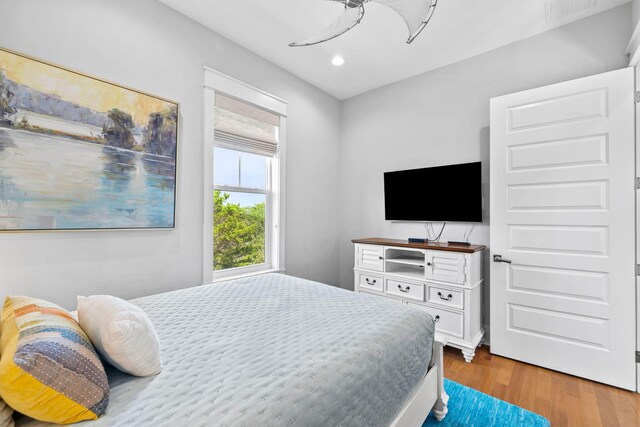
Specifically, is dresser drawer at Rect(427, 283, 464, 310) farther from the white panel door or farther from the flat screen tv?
the flat screen tv

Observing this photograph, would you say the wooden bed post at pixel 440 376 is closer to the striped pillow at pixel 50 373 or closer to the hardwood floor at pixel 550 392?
the hardwood floor at pixel 550 392

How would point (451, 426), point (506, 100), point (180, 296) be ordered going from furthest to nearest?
point (506, 100) < point (180, 296) < point (451, 426)

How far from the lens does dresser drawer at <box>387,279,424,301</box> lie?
2.75 m

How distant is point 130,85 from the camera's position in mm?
2033

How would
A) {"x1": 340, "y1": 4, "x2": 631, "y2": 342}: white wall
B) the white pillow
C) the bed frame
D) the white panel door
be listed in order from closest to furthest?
the white pillow, the bed frame, the white panel door, {"x1": 340, "y1": 4, "x2": 631, "y2": 342}: white wall

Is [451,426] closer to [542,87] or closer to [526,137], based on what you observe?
[526,137]

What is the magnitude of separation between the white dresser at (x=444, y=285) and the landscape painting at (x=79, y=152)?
2.10m

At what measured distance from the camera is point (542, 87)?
2.36m

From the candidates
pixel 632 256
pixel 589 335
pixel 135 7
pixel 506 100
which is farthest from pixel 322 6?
pixel 589 335

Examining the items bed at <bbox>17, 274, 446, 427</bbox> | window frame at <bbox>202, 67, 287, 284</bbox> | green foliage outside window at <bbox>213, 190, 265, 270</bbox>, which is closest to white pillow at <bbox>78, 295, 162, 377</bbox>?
bed at <bbox>17, 274, 446, 427</bbox>

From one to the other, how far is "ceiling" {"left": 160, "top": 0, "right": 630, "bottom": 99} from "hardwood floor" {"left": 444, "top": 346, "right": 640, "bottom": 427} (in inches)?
114

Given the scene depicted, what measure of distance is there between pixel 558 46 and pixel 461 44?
2.56 ft

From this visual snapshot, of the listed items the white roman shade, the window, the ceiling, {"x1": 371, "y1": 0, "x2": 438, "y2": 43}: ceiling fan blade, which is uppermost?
the ceiling

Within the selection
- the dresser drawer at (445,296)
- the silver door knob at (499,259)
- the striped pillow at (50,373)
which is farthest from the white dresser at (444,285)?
the striped pillow at (50,373)
